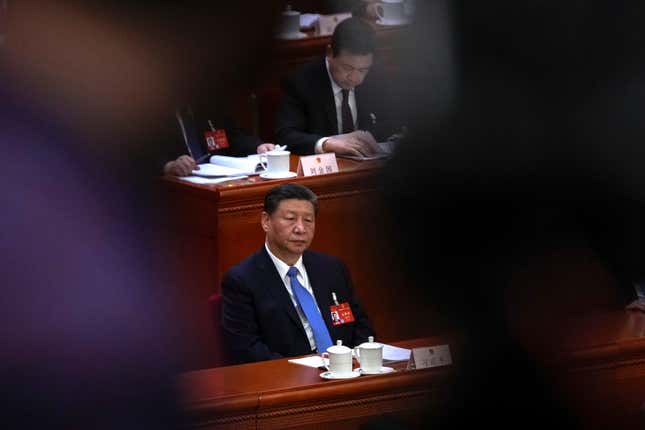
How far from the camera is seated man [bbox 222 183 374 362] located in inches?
71.8

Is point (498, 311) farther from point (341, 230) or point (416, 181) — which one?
point (341, 230)

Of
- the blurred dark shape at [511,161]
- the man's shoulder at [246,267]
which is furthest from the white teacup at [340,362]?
the blurred dark shape at [511,161]

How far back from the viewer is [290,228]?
6.43 ft

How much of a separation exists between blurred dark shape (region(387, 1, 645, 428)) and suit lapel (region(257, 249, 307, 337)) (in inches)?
63.5

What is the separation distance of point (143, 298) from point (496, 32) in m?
0.08

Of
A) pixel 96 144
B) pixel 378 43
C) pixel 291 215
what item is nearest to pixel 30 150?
pixel 96 144

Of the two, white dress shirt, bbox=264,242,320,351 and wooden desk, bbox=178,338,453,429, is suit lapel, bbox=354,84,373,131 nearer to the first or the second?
wooden desk, bbox=178,338,453,429

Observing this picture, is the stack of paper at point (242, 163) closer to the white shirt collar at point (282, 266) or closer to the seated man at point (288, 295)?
the seated man at point (288, 295)

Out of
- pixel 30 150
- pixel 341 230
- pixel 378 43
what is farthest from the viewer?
pixel 341 230

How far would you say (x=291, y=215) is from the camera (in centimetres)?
200

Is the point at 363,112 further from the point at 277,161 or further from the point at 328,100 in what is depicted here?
the point at 328,100

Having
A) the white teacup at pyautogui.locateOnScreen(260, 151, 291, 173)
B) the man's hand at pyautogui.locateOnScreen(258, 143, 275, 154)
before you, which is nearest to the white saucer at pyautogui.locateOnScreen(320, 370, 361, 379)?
the white teacup at pyautogui.locateOnScreen(260, 151, 291, 173)

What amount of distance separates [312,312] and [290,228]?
176 mm

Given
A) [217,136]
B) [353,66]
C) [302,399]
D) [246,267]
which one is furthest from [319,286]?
[217,136]
